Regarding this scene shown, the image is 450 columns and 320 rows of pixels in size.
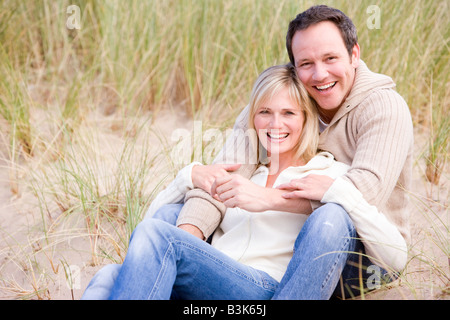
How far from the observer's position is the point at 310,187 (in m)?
2.11

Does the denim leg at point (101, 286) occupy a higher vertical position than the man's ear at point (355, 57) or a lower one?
lower

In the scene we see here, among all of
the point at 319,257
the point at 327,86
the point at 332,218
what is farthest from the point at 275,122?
the point at 319,257

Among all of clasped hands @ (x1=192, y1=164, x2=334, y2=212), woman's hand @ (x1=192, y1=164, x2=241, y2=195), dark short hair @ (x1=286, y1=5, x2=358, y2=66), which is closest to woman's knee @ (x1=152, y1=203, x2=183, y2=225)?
woman's hand @ (x1=192, y1=164, x2=241, y2=195)

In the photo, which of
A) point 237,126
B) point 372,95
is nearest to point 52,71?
point 237,126

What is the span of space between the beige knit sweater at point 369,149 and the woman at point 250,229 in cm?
7

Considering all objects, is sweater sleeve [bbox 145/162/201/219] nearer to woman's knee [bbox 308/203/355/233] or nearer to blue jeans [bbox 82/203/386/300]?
blue jeans [bbox 82/203/386/300]

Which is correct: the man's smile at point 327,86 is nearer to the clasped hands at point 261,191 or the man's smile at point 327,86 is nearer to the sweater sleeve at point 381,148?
the sweater sleeve at point 381,148

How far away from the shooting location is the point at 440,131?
334 cm

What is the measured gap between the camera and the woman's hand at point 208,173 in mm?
2492

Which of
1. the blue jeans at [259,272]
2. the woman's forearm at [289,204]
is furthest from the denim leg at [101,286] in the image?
the woman's forearm at [289,204]

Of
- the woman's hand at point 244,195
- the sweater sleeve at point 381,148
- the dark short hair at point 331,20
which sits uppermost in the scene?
the dark short hair at point 331,20

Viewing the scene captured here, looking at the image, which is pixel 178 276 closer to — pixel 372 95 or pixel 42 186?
pixel 372 95

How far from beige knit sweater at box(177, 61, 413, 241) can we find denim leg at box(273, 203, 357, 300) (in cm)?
20

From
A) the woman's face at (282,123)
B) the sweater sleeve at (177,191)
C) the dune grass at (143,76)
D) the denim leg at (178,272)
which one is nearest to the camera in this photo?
the denim leg at (178,272)
